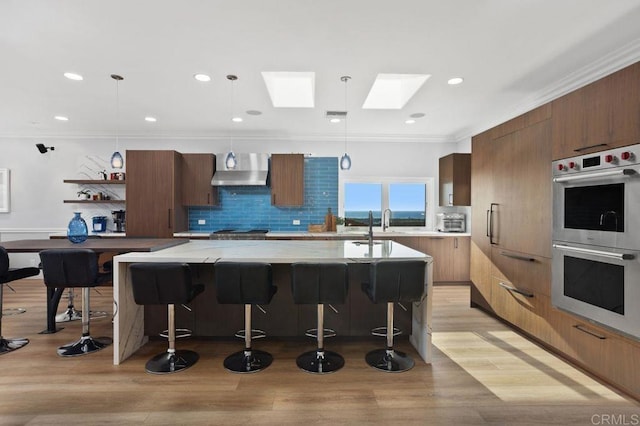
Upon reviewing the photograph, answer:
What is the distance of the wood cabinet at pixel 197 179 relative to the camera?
211 inches

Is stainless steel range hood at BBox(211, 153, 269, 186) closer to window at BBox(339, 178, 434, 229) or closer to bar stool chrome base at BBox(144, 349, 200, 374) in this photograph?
window at BBox(339, 178, 434, 229)

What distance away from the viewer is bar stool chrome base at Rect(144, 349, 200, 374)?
2410 mm

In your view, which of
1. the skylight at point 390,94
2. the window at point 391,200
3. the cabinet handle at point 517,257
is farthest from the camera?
the window at point 391,200

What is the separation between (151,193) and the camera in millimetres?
5113

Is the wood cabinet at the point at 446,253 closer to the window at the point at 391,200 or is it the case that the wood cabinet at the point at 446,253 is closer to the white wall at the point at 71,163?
the window at the point at 391,200

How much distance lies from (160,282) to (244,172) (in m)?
3.33

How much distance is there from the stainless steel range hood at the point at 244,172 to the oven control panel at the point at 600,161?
4.06 meters

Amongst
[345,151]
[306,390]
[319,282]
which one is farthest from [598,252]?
[345,151]

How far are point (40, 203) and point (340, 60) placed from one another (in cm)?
620

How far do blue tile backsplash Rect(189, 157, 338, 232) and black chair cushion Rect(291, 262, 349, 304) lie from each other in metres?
3.48

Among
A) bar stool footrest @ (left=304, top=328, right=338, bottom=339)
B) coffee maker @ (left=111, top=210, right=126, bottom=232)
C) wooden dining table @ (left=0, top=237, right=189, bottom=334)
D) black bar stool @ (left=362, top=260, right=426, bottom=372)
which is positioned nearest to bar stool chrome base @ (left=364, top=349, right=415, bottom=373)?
bar stool footrest @ (left=304, top=328, right=338, bottom=339)

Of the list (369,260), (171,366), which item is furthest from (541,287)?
(171,366)

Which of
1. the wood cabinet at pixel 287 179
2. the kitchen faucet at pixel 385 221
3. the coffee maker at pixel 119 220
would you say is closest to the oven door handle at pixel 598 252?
the kitchen faucet at pixel 385 221

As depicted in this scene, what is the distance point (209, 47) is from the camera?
2.67 metres
